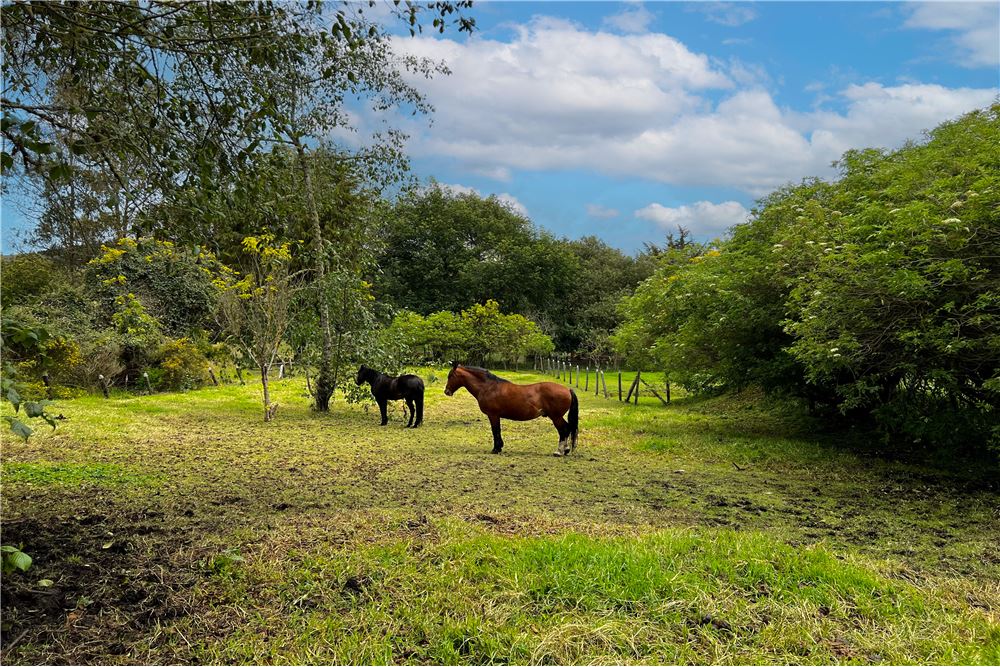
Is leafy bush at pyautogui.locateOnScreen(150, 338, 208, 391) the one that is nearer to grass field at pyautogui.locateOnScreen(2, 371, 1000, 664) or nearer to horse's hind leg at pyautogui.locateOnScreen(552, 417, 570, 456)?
grass field at pyautogui.locateOnScreen(2, 371, 1000, 664)

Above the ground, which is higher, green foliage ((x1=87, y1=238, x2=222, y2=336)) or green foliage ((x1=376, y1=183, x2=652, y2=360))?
green foliage ((x1=376, y1=183, x2=652, y2=360))

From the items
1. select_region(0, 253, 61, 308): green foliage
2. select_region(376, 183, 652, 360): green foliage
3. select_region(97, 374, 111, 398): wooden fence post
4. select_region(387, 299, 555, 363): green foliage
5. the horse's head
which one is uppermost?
select_region(376, 183, 652, 360): green foliage

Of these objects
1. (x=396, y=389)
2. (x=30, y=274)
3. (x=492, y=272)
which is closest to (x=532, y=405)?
(x=396, y=389)

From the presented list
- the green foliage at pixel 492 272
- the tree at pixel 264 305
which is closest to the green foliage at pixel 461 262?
the green foliage at pixel 492 272

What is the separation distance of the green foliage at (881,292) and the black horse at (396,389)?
17.0 ft

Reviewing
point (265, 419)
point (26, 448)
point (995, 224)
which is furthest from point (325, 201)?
point (995, 224)

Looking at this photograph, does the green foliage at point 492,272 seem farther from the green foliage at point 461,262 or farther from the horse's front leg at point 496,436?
the horse's front leg at point 496,436

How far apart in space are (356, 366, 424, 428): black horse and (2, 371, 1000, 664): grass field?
3.62 m

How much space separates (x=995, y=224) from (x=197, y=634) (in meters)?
7.64

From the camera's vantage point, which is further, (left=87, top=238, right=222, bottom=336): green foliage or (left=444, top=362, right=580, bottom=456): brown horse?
(left=87, top=238, right=222, bottom=336): green foliage

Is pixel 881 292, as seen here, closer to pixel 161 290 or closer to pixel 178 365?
pixel 178 365

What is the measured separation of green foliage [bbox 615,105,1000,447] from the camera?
6203 mm

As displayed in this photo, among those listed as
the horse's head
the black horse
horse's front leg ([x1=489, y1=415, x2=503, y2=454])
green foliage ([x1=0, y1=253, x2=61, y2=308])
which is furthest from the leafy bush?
horse's front leg ([x1=489, y1=415, x2=503, y2=454])

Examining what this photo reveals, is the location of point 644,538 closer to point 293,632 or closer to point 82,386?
point 293,632
